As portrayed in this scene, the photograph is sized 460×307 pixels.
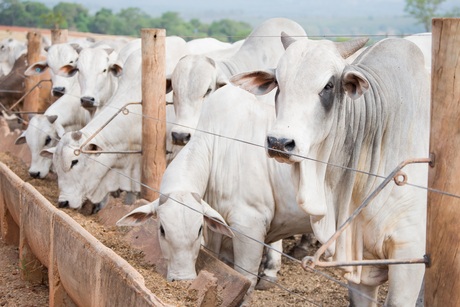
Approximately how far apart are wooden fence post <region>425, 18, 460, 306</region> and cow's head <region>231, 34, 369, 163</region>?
0.77 m

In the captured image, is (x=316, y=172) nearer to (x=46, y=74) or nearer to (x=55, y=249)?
(x=55, y=249)

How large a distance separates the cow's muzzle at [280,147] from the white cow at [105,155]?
3.75m

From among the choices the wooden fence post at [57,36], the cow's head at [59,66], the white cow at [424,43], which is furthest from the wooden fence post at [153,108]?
the wooden fence post at [57,36]

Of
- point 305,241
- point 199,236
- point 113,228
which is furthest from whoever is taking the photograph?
point 305,241

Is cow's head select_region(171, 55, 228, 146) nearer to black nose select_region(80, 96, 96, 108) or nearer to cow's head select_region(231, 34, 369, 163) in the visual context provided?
black nose select_region(80, 96, 96, 108)

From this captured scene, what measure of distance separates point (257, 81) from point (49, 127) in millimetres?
5127

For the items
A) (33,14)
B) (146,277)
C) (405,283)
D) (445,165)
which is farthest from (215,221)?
(33,14)

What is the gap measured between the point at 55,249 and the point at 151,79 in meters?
1.77

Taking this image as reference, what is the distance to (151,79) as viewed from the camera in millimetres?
6730

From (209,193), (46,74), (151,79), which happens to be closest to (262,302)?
(209,193)

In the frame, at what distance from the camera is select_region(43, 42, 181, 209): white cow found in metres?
7.68

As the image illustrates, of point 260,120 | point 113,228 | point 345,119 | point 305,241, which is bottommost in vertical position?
point 305,241

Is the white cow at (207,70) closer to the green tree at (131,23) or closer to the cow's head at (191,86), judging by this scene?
the cow's head at (191,86)

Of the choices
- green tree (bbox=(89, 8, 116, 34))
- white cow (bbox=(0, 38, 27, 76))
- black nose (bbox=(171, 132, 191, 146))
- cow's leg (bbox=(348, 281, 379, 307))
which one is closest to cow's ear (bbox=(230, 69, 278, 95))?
cow's leg (bbox=(348, 281, 379, 307))
